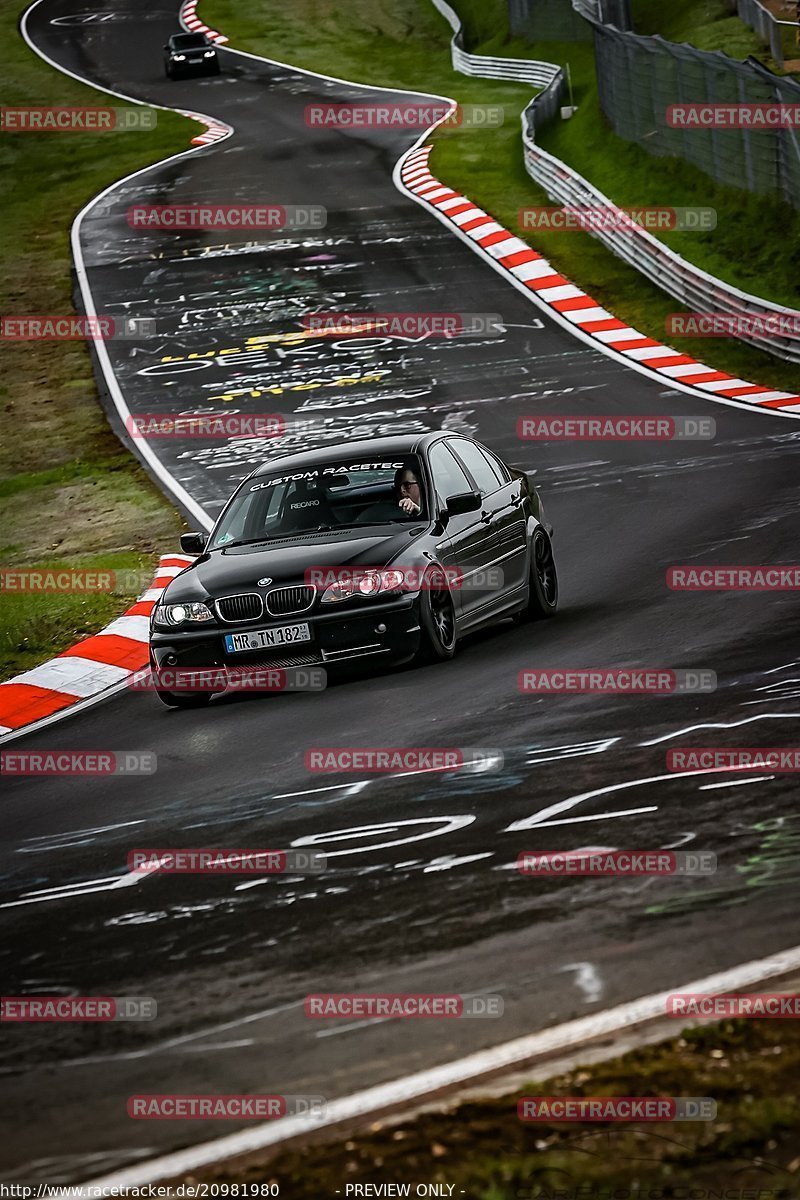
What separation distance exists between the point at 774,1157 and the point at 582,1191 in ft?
1.50

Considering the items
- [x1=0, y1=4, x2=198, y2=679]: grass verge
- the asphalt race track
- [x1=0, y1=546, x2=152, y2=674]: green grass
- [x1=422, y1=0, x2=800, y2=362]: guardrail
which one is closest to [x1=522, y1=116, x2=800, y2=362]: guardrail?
[x1=422, y1=0, x2=800, y2=362]: guardrail

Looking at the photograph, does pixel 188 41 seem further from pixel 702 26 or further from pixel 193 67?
pixel 702 26

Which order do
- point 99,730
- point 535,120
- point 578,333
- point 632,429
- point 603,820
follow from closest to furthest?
point 603,820
point 99,730
point 632,429
point 578,333
point 535,120

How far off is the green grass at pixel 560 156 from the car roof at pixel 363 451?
1067 centimetres

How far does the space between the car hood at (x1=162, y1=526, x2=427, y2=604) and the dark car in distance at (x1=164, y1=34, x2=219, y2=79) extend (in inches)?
1781

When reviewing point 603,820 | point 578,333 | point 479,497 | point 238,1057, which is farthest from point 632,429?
point 238,1057

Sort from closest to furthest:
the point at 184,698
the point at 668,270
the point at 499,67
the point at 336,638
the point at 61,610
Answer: the point at 336,638 → the point at 184,698 → the point at 61,610 → the point at 668,270 → the point at 499,67

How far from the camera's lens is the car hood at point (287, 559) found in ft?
36.7

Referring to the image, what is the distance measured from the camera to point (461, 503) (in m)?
11.8

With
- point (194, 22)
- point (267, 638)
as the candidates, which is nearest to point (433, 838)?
point (267, 638)

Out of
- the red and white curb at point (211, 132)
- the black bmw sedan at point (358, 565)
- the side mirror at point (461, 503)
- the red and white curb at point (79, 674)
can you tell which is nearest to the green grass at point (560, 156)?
the red and white curb at point (211, 132)

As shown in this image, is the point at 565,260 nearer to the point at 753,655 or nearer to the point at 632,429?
the point at 632,429

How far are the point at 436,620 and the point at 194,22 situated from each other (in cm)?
5685

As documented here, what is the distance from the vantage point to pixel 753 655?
10172 millimetres
